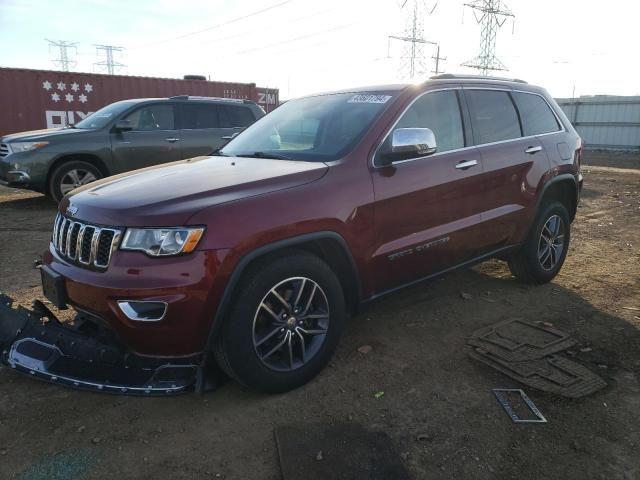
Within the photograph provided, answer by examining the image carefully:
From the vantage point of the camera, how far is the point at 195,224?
100 inches

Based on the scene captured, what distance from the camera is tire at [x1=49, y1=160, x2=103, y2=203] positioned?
27.0 feet

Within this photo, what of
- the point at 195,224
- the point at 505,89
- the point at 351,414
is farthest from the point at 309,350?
the point at 505,89

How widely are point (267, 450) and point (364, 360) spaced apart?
3.55 feet

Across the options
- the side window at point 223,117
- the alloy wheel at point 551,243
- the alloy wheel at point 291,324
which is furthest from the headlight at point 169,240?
the side window at point 223,117

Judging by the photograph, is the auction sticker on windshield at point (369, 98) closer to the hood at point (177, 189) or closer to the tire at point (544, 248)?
the hood at point (177, 189)

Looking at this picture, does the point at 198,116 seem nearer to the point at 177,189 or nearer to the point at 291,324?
the point at 177,189

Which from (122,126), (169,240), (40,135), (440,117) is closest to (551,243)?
(440,117)

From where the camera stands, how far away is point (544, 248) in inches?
189

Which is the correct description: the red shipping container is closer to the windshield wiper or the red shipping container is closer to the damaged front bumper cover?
the windshield wiper

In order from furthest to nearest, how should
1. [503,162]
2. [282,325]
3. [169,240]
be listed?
[503,162] < [282,325] < [169,240]

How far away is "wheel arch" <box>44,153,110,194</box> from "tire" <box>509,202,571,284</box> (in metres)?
6.69

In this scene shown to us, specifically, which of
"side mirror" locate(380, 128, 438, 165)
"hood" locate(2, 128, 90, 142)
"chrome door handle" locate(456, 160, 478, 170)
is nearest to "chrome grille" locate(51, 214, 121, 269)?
"side mirror" locate(380, 128, 438, 165)

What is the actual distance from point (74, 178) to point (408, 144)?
6875 millimetres

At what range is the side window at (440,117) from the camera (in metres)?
3.63
